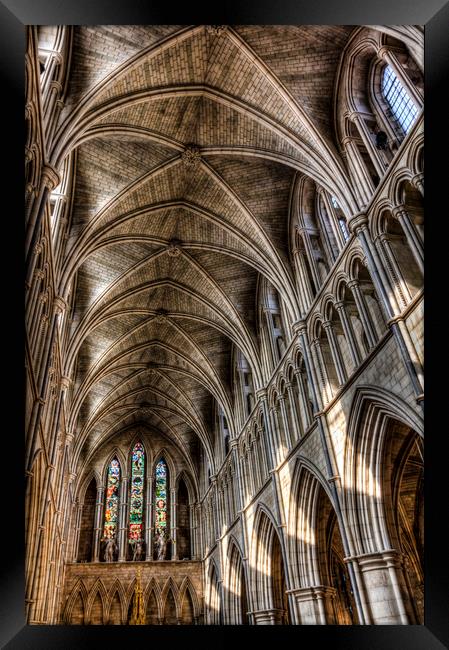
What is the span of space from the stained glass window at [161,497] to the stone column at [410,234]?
23.2 metres

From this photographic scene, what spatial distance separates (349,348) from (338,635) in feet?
34.2

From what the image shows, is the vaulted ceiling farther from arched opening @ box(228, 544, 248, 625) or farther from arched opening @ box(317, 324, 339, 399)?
arched opening @ box(228, 544, 248, 625)

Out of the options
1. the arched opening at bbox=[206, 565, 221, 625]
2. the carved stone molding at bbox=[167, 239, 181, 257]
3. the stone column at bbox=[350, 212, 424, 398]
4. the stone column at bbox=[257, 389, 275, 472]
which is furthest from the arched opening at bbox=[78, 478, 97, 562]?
the stone column at bbox=[350, 212, 424, 398]

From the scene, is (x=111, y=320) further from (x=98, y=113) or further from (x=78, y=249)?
(x=98, y=113)

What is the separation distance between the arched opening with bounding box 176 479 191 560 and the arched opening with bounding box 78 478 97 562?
4593 millimetres

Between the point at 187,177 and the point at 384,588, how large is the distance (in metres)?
12.9

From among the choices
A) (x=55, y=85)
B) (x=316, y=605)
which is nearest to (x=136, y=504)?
(x=316, y=605)

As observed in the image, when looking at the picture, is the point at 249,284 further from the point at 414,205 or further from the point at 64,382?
the point at 414,205

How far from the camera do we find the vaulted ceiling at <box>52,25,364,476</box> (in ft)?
43.3

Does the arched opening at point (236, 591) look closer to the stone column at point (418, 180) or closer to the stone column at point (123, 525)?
the stone column at point (123, 525)

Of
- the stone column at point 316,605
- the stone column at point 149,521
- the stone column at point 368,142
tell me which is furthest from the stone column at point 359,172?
the stone column at point 149,521

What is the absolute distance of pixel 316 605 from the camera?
13.9 metres

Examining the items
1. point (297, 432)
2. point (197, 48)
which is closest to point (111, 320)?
point (297, 432)
